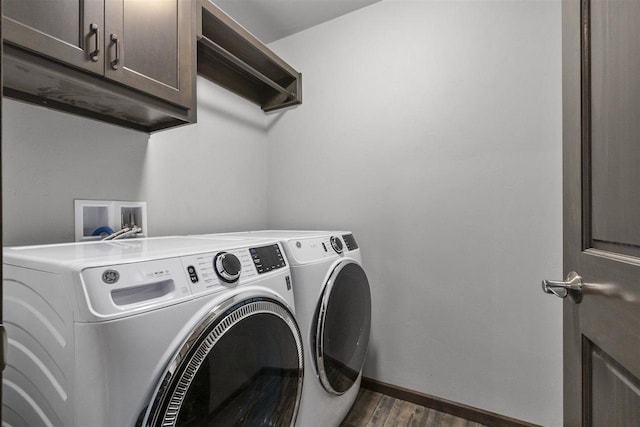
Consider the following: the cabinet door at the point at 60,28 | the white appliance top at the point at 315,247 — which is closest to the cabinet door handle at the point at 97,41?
the cabinet door at the point at 60,28

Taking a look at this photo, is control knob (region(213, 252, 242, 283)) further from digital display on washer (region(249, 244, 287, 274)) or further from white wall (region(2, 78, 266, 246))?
white wall (region(2, 78, 266, 246))

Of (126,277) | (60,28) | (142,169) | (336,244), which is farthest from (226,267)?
(142,169)

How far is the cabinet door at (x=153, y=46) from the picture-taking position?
98 centimetres

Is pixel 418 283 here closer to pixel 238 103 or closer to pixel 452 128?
pixel 452 128

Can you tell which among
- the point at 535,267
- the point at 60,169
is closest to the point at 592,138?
the point at 535,267

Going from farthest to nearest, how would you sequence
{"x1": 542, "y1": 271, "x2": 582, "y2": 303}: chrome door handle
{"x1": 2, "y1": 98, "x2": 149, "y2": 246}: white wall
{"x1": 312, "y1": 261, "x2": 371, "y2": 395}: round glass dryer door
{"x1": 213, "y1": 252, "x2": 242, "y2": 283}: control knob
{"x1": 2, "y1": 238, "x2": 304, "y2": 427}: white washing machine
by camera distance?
{"x1": 312, "y1": 261, "x2": 371, "y2": 395}: round glass dryer door
{"x1": 2, "y1": 98, "x2": 149, "y2": 246}: white wall
{"x1": 213, "y1": 252, "x2": 242, "y2": 283}: control knob
{"x1": 542, "y1": 271, "x2": 582, "y2": 303}: chrome door handle
{"x1": 2, "y1": 238, "x2": 304, "y2": 427}: white washing machine

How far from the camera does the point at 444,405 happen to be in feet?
5.39

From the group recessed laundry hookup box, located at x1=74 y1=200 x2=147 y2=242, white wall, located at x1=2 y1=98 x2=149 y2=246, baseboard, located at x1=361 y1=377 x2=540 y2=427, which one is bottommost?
baseboard, located at x1=361 y1=377 x2=540 y2=427

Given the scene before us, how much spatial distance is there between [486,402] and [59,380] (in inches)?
68.7

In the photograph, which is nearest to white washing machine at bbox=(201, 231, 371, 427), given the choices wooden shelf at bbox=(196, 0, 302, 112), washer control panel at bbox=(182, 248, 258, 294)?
washer control panel at bbox=(182, 248, 258, 294)

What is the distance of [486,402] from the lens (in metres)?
1.56

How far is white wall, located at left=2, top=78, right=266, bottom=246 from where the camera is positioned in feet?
3.65

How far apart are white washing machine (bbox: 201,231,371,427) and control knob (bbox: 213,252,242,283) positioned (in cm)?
28

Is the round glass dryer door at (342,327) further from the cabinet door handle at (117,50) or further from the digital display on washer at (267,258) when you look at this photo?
the cabinet door handle at (117,50)
